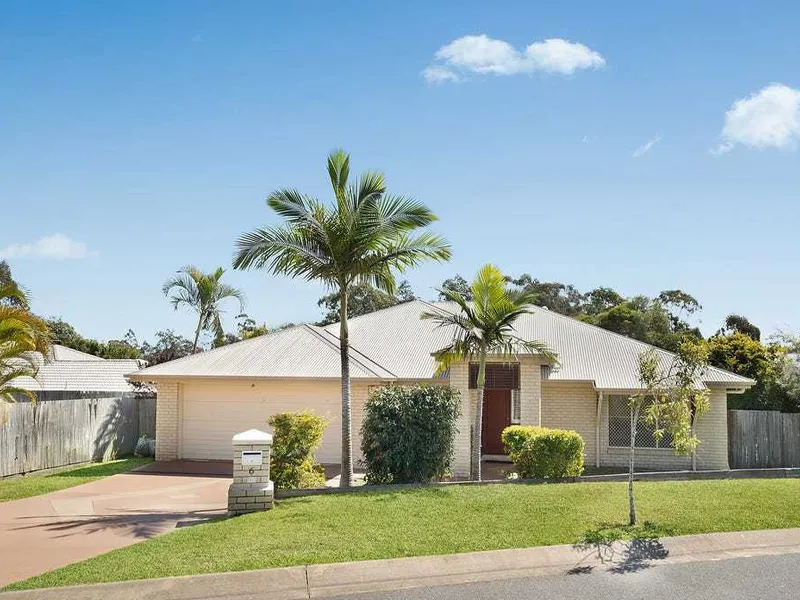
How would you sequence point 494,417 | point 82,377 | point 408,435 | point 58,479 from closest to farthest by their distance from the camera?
1. point 408,435
2. point 58,479
3. point 494,417
4. point 82,377

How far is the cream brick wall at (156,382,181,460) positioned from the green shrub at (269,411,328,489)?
7.19m

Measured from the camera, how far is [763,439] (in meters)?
18.6

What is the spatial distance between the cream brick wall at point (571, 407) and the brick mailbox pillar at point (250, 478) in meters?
10.2

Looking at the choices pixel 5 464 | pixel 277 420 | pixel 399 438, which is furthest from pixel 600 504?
pixel 5 464

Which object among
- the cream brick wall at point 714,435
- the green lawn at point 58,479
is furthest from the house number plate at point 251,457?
the cream brick wall at point 714,435

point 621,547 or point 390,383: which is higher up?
point 390,383

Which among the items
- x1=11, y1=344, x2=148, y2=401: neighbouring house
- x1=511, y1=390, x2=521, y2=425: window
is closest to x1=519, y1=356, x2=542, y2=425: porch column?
x1=511, y1=390, x2=521, y2=425: window

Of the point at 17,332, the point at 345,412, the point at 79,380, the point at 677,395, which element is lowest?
the point at 345,412

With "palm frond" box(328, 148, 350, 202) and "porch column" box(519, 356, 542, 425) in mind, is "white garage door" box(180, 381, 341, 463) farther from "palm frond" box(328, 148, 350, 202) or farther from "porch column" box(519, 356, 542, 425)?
"palm frond" box(328, 148, 350, 202)

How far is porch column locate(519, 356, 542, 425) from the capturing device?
1744cm

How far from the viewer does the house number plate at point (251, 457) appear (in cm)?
1061

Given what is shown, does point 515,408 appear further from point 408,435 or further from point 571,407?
point 408,435

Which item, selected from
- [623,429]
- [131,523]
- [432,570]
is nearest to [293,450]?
[131,523]

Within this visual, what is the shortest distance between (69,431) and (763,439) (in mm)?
18452
